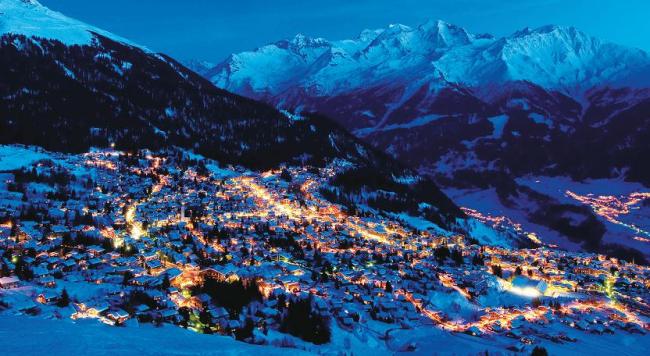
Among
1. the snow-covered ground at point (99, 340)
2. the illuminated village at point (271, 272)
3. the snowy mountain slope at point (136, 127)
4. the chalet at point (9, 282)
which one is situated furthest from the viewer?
the snowy mountain slope at point (136, 127)

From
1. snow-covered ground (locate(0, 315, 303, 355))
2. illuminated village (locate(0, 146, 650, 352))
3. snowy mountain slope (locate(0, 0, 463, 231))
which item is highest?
snowy mountain slope (locate(0, 0, 463, 231))

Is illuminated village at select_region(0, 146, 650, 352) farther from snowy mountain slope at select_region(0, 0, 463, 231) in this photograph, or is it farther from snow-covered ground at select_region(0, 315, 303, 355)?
snowy mountain slope at select_region(0, 0, 463, 231)

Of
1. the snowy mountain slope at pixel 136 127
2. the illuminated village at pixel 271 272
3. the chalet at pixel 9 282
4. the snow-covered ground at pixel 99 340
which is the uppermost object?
the snowy mountain slope at pixel 136 127

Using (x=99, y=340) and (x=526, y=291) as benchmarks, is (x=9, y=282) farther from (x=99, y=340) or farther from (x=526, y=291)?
(x=526, y=291)

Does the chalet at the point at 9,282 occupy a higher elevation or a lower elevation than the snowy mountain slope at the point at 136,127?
lower

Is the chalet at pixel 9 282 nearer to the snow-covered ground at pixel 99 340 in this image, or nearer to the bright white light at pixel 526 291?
the snow-covered ground at pixel 99 340

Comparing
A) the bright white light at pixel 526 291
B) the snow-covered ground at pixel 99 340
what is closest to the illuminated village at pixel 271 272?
the bright white light at pixel 526 291

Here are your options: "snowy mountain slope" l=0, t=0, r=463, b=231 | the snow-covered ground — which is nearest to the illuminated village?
the snow-covered ground

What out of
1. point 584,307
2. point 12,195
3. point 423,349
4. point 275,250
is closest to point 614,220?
point 584,307
